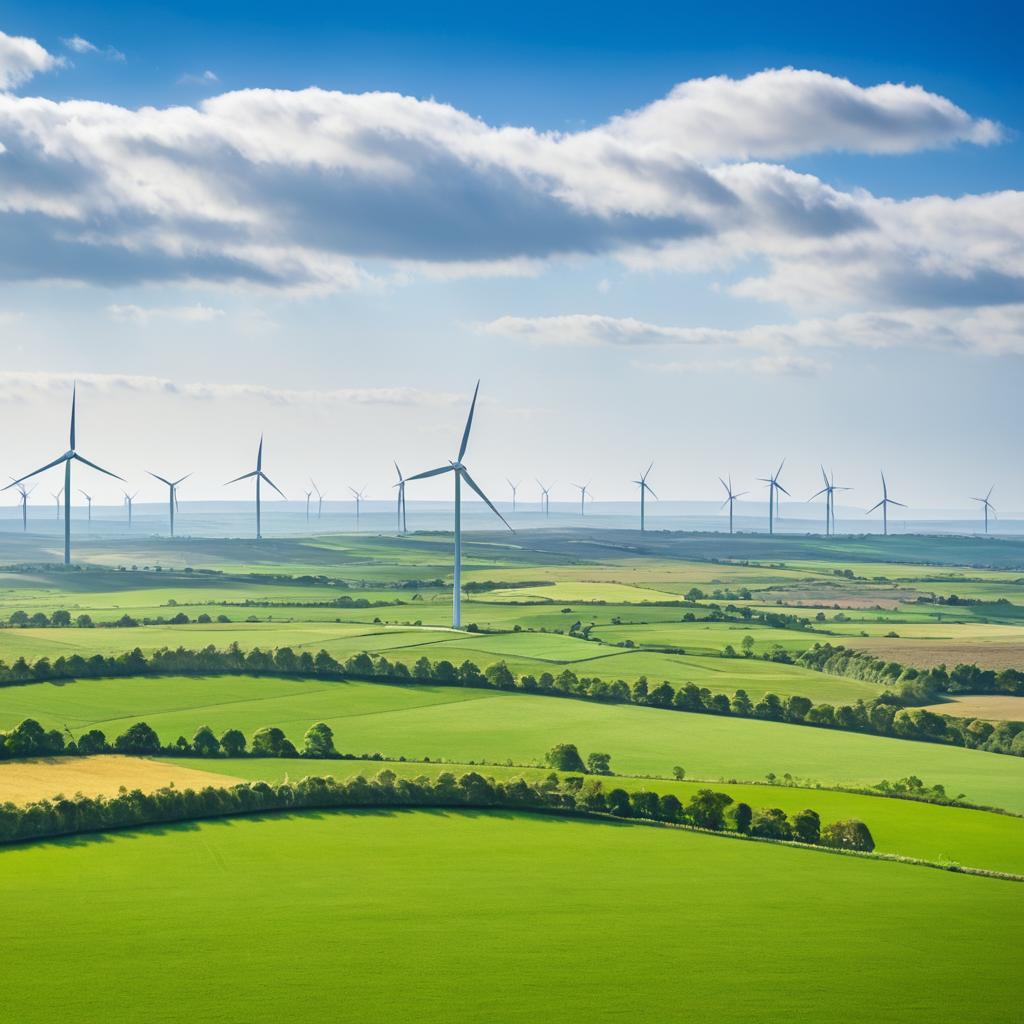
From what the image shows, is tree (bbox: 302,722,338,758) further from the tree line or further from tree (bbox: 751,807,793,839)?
tree (bbox: 751,807,793,839)

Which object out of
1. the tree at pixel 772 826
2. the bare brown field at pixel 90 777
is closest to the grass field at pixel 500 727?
the bare brown field at pixel 90 777

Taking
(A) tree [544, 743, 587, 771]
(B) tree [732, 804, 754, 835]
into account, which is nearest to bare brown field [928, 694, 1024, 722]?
(A) tree [544, 743, 587, 771]

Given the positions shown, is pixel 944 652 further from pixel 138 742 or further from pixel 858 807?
pixel 138 742

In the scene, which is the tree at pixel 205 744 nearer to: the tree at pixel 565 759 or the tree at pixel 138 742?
the tree at pixel 138 742

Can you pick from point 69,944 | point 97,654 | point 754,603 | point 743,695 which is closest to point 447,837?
point 69,944

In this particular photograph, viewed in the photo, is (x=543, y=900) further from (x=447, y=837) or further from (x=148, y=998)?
(x=148, y=998)

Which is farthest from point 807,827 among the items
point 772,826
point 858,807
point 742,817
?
point 858,807

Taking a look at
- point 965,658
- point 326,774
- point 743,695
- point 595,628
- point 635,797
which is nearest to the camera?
point 635,797
